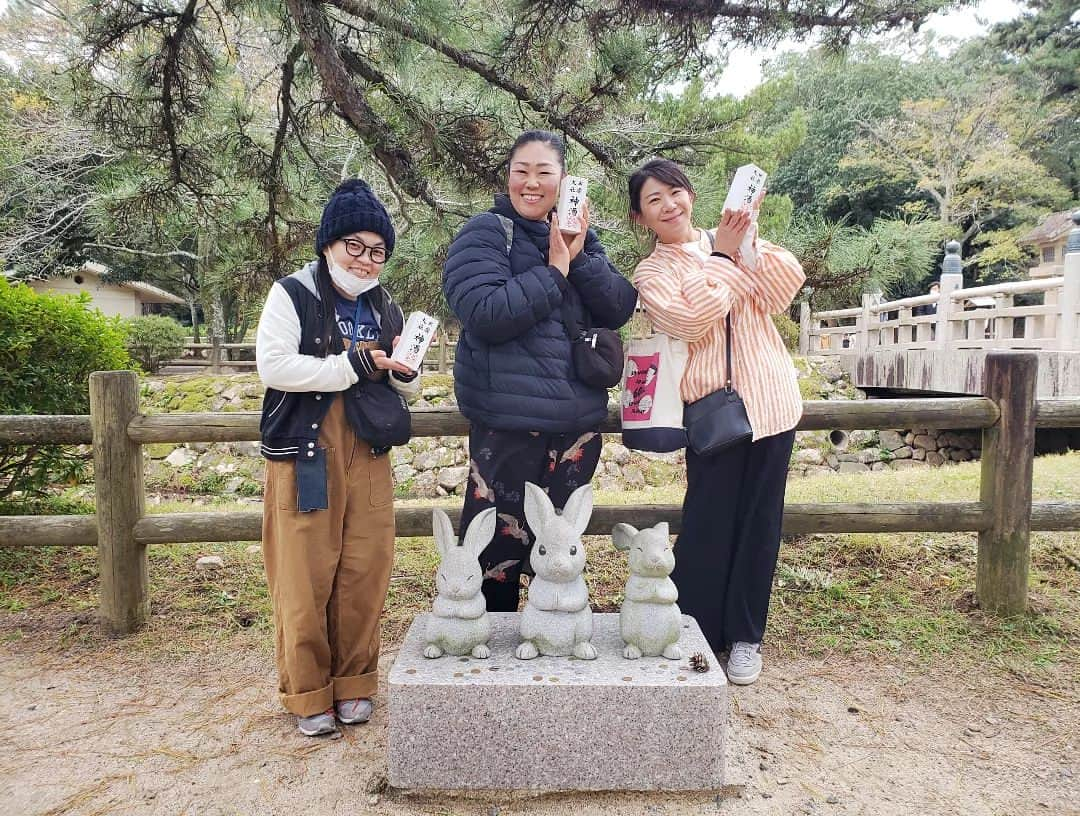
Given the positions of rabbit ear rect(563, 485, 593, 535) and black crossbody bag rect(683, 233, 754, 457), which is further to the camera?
black crossbody bag rect(683, 233, 754, 457)

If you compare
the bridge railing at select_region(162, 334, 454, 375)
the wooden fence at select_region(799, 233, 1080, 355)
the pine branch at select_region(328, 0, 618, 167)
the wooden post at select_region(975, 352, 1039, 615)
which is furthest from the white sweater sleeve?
the bridge railing at select_region(162, 334, 454, 375)

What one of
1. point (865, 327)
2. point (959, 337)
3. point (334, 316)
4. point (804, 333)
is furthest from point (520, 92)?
point (804, 333)

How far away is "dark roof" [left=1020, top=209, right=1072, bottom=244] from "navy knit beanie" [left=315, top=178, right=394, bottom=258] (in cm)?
1830

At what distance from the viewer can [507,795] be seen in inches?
79.7

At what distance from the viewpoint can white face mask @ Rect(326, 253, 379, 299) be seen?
228 cm

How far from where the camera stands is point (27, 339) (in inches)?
165

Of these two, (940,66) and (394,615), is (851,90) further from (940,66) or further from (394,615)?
(394,615)

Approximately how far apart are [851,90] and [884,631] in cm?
2359

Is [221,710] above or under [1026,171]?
under

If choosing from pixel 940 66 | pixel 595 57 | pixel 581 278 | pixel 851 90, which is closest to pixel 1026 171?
pixel 851 90

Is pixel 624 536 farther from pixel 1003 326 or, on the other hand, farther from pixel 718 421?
pixel 1003 326

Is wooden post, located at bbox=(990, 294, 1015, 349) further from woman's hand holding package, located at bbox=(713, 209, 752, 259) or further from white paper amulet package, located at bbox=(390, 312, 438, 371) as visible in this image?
white paper amulet package, located at bbox=(390, 312, 438, 371)

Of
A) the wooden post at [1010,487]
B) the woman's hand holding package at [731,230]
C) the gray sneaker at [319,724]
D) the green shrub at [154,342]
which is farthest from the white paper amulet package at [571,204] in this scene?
the green shrub at [154,342]

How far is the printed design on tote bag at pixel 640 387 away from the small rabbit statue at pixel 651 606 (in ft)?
1.43
